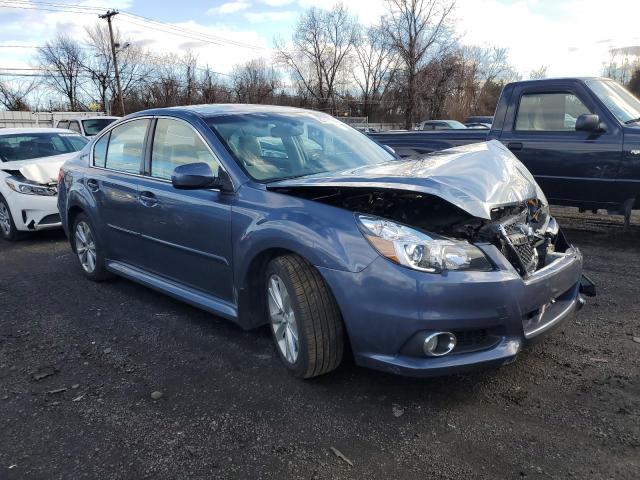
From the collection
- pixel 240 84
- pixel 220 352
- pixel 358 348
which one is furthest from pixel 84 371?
pixel 240 84

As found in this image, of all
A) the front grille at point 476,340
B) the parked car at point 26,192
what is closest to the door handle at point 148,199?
the front grille at point 476,340

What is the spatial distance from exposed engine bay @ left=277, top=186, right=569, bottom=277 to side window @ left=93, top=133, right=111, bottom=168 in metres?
2.60

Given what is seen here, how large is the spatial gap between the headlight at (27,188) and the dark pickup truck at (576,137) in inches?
222

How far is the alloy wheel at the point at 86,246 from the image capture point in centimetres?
537

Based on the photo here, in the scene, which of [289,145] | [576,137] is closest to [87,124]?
[289,145]

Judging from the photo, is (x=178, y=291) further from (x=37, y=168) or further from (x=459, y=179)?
(x=37, y=168)

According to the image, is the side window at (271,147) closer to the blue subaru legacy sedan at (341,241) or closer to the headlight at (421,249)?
the blue subaru legacy sedan at (341,241)

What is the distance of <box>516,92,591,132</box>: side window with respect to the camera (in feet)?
21.2

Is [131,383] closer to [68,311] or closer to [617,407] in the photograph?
[68,311]

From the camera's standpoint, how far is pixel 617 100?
643 centimetres

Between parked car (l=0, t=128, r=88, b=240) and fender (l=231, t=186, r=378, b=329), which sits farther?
parked car (l=0, t=128, r=88, b=240)

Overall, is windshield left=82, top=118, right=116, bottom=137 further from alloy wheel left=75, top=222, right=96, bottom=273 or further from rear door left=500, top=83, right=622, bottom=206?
rear door left=500, top=83, right=622, bottom=206

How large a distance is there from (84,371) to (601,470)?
306 centimetres

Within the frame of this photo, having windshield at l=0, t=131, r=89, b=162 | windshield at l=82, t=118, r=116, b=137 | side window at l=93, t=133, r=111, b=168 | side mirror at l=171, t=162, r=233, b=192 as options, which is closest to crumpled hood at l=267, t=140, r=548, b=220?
side mirror at l=171, t=162, r=233, b=192
